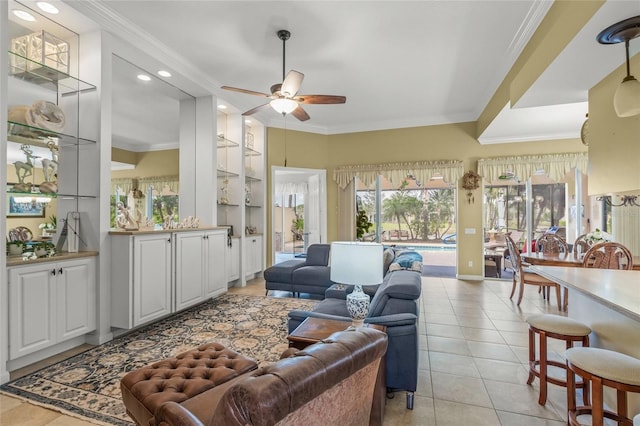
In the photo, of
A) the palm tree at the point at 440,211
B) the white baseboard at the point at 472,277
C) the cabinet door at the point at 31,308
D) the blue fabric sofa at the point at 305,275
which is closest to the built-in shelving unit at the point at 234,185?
the blue fabric sofa at the point at 305,275

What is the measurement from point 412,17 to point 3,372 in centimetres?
487

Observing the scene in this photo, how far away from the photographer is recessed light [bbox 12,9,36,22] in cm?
280

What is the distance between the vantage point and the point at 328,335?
1.99 meters

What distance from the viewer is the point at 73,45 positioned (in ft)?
10.7

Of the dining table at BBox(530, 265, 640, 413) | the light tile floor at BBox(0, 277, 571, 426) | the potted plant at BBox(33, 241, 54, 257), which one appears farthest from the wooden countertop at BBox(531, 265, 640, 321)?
the potted plant at BBox(33, 241, 54, 257)

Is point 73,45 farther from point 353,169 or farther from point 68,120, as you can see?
point 353,169

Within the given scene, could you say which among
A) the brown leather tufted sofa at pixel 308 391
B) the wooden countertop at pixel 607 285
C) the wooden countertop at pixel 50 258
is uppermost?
the wooden countertop at pixel 50 258

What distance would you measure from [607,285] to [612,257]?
6.28ft

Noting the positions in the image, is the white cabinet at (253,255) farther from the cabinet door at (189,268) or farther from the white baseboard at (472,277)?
the white baseboard at (472,277)

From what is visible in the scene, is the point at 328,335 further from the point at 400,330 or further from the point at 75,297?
the point at 75,297

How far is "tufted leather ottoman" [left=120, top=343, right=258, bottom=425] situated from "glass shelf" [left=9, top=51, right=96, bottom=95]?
116 inches

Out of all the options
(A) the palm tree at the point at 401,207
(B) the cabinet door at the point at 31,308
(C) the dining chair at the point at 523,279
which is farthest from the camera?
(A) the palm tree at the point at 401,207

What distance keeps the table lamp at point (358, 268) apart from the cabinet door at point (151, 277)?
2.39 meters

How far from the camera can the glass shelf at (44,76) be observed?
274 cm
